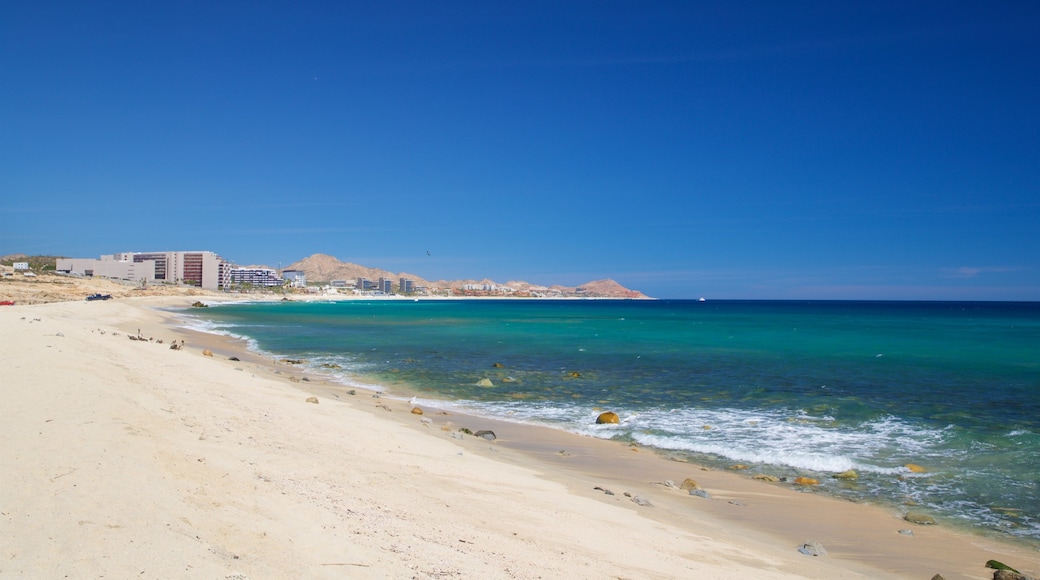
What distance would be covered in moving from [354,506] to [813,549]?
17.1 ft

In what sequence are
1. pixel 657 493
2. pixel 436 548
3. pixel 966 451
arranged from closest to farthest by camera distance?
pixel 436 548 < pixel 657 493 < pixel 966 451

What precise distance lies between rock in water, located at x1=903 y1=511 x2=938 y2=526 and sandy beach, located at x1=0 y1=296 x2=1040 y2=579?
0.22m

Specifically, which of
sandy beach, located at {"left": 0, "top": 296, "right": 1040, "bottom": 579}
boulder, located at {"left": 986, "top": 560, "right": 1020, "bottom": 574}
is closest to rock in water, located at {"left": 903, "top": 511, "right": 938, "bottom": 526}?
sandy beach, located at {"left": 0, "top": 296, "right": 1040, "bottom": 579}

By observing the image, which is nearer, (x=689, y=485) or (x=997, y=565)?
(x=997, y=565)

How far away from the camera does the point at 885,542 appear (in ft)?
25.0

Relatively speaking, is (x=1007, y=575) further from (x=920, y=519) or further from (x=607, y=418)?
(x=607, y=418)

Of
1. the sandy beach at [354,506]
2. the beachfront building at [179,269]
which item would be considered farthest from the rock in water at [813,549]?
the beachfront building at [179,269]

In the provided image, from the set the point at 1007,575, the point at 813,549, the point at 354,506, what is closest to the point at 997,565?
the point at 1007,575

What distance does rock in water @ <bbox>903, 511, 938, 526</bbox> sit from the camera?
8398 millimetres

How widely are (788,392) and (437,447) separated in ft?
46.1

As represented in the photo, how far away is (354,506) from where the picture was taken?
6016 millimetres

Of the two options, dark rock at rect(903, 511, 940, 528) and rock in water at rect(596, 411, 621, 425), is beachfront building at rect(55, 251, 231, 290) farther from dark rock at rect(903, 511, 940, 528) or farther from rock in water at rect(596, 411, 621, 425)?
dark rock at rect(903, 511, 940, 528)

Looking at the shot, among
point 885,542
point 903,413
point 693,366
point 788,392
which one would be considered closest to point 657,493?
point 885,542

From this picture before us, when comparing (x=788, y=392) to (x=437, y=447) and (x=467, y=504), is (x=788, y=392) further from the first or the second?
(x=467, y=504)
